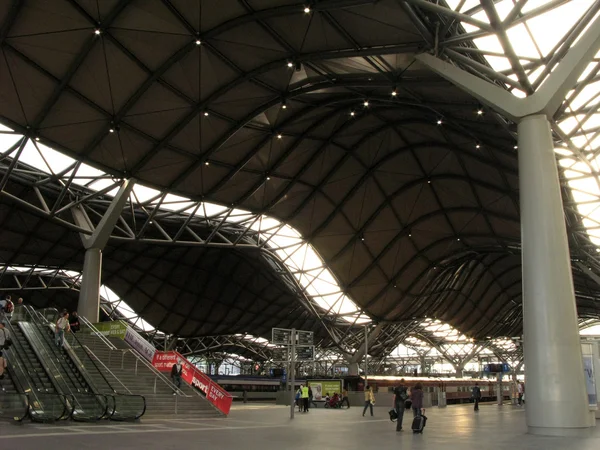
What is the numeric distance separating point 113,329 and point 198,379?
6.45 meters

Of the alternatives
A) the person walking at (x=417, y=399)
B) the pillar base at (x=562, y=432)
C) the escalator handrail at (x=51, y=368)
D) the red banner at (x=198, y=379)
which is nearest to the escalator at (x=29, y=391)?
the escalator handrail at (x=51, y=368)

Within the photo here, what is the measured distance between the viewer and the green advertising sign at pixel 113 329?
85.5 ft

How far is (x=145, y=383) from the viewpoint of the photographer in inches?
840

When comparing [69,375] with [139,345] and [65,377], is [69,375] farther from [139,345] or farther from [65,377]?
[139,345]

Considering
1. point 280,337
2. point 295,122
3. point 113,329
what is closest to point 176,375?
point 280,337

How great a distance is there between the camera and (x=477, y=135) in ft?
94.6

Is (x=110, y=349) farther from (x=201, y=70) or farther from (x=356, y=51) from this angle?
(x=356, y=51)

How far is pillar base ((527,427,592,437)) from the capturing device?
1123 cm

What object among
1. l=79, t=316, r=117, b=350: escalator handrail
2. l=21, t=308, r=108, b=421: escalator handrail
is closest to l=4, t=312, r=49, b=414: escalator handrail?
l=21, t=308, r=108, b=421: escalator handrail

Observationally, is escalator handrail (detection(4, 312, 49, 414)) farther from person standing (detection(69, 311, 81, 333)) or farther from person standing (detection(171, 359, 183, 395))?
person standing (detection(171, 359, 183, 395))

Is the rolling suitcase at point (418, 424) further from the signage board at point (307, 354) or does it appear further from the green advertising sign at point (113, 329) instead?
the green advertising sign at point (113, 329)

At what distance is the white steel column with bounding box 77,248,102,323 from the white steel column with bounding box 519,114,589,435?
25.7 meters

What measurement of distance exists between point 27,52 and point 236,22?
8473 mm

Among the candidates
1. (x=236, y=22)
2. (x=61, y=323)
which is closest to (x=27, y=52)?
(x=236, y=22)
